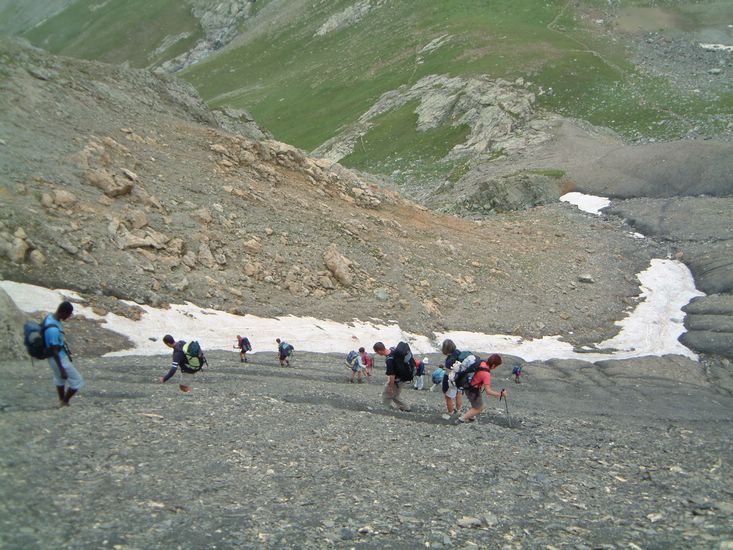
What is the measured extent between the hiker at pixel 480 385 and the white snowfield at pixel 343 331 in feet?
33.5

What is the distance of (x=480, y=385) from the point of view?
51.6ft

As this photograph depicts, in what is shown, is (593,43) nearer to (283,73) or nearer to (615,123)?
(615,123)

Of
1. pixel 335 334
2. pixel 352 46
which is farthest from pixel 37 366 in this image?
pixel 352 46

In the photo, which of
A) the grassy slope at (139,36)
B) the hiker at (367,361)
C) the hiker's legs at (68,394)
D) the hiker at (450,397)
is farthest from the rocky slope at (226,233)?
the grassy slope at (139,36)

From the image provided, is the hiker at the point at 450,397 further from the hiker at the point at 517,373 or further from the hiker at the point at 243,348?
the hiker at the point at 517,373

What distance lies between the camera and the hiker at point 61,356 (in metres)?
12.4

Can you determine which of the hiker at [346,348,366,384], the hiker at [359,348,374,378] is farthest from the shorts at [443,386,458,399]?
the hiker at [359,348,374,378]

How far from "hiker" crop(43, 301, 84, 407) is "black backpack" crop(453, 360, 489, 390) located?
31.1ft

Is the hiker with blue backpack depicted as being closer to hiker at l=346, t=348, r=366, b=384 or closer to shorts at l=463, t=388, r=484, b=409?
shorts at l=463, t=388, r=484, b=409

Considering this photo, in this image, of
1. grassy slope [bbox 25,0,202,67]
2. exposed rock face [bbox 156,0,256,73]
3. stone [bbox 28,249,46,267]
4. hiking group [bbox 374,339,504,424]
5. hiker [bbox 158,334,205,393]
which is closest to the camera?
hiking group [bbox 374,339,504,424]

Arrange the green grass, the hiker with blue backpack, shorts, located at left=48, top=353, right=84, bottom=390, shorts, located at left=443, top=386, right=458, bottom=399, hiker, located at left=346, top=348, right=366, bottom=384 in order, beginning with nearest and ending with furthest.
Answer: shorts, located at left=48, top=353, right=84, bottom=390 → the hiker with blue backpack → shorts, located at left=443, top=386, right=458, bottom=399 → hiker, located at left=346, top=348, right=366, bottom=384 → the green grass

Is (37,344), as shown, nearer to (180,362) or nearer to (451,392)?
(180,362)

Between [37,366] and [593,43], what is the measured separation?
10591cm

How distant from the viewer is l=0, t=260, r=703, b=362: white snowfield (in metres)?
21.3
